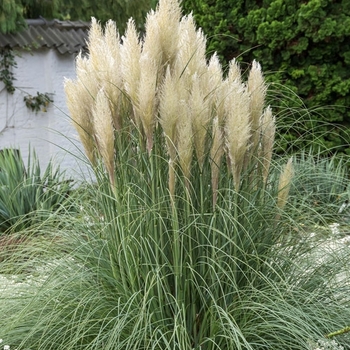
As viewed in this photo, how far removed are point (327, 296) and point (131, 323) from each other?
91 cm

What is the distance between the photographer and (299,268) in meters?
3.01

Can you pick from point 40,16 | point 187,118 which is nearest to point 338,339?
point 187,118

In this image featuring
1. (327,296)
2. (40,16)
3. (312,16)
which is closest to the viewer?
(327,296)

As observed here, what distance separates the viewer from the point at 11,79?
10188 mm

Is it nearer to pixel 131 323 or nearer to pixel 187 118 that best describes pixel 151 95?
pixel 187 118

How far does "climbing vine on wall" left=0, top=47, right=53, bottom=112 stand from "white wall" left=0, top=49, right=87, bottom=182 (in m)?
0.09

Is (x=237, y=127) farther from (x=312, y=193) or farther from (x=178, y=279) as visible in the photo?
(x=312, y=193)

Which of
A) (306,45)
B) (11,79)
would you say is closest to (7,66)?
(11,79)

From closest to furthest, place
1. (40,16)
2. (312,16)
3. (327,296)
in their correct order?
1. (327,296)
2. (312,16)
3. (40,16)

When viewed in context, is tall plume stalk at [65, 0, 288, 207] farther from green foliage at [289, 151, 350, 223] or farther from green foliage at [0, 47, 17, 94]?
green foliage at [0, 47, 17, 94]

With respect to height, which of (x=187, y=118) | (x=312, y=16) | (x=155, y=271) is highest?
(x=312, y=16)

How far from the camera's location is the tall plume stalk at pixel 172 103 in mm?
2746

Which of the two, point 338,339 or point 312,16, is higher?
point 312,16

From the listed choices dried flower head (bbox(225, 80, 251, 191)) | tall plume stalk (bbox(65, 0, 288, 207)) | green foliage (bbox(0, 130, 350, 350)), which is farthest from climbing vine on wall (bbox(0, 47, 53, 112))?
dried flower head (bbox(225, 80, 251, 191))
